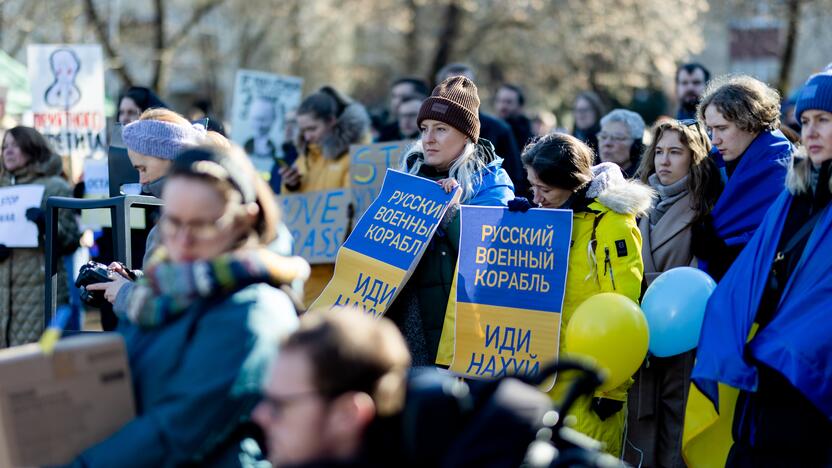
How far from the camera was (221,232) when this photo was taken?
2.94m

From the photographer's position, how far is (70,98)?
9523 mm

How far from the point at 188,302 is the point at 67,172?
6610 millimetres

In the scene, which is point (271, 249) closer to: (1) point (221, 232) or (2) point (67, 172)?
(1) point (221, 232)

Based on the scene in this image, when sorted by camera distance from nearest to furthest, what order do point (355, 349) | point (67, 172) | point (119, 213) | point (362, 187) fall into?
point (355, 349) → point (119, 213) → point (362, 187) → point (67, 172)

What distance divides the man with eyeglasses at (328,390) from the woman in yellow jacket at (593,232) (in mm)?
2461

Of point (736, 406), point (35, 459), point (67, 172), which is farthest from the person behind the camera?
point (67, 172)

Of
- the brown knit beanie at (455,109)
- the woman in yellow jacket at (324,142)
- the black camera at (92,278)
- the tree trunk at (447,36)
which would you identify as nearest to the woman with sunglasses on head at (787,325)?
the brown knit beanie at (455,109)

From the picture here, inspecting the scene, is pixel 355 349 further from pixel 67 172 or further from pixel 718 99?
pixel 67 172

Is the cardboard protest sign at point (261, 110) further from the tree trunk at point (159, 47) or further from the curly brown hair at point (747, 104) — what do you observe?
the tree trunk at point (159, 47)

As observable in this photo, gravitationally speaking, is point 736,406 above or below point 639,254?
below

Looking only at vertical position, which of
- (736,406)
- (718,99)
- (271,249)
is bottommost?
(736,406)

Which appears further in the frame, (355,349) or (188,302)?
(188,302)

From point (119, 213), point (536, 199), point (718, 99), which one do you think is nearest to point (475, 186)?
point (536, 199)

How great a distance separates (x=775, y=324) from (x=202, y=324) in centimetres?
214
